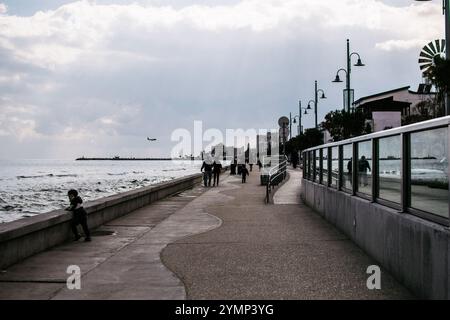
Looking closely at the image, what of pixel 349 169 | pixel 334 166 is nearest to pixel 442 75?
pixel 334 166

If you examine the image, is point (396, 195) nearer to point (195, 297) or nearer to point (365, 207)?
point (365, 207)

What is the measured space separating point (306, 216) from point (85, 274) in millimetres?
8021

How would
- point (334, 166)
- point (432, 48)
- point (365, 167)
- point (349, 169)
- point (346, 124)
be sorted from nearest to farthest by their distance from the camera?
point (365, 167)
point (349, 169)
point (334, 166)
point (432, 48)
point (346, 124)

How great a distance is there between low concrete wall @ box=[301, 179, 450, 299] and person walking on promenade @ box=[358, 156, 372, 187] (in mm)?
318

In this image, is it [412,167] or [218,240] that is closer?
[412,167]

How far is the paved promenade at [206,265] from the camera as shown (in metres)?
6.09

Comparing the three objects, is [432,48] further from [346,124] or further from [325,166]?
[325,166]

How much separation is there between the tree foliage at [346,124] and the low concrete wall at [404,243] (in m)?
34.4

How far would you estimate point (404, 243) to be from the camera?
20.7ft

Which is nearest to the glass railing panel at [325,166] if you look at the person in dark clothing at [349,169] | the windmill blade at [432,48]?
the person in dark clothing at [349,169]

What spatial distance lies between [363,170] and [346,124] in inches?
1427

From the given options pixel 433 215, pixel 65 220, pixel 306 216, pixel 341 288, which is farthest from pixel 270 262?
pixel 306 216

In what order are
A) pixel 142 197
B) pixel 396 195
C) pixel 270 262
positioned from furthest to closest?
pixel 142 197 < pixel 270 262 < pixel 396 195

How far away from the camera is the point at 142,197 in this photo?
689 inches
